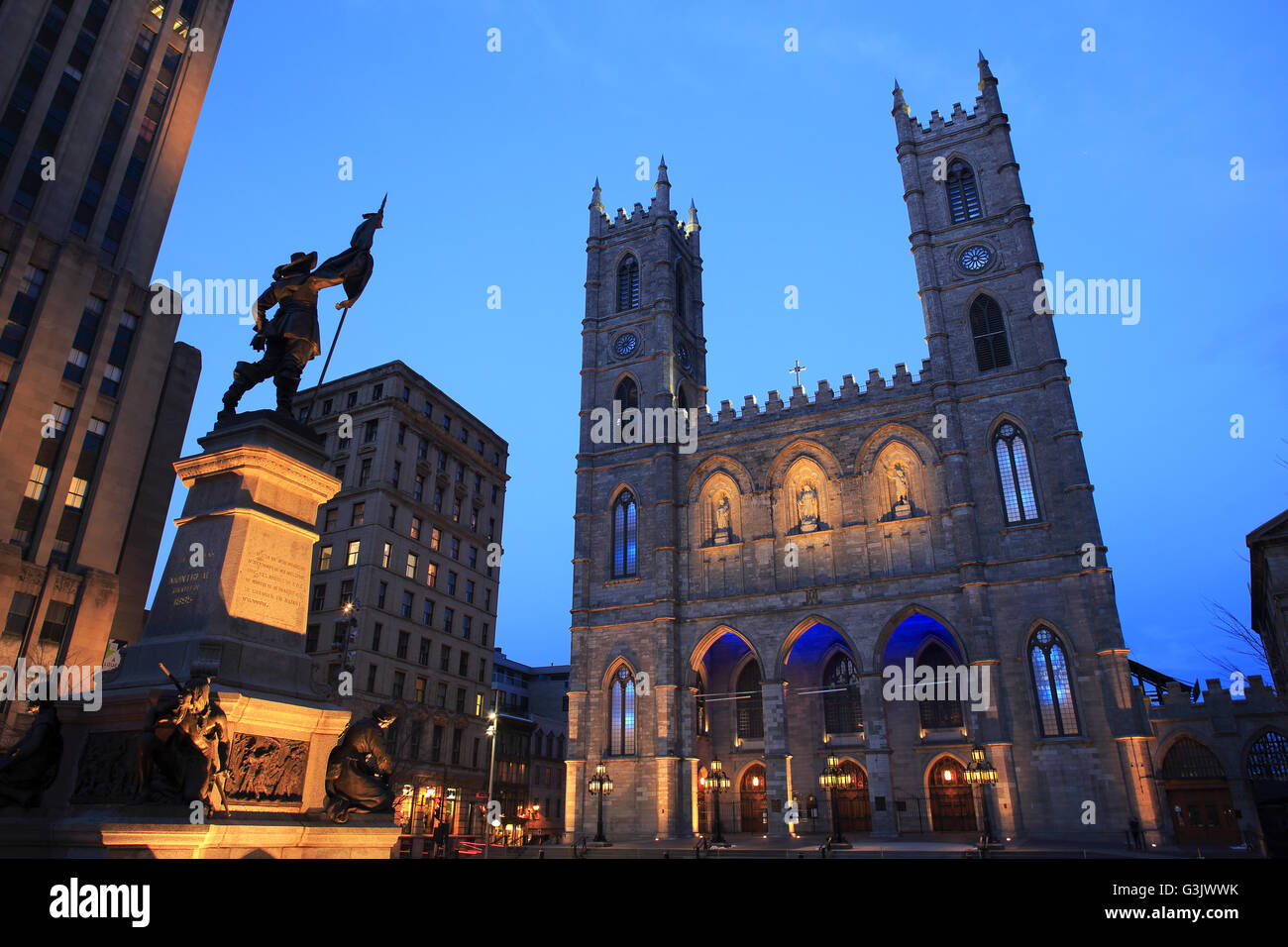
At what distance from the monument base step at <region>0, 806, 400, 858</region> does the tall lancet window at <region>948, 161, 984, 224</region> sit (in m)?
41.4

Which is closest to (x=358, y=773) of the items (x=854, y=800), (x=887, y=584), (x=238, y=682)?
(x=238, y=682)

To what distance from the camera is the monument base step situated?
252 inches

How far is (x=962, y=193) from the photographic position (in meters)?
41.0

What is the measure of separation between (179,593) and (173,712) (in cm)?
228

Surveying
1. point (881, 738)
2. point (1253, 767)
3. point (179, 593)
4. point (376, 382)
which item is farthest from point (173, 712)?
point (376, 382)

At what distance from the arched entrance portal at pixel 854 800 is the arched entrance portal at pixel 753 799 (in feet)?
12.5

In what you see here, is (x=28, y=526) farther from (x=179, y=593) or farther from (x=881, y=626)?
(x=881, y=626)

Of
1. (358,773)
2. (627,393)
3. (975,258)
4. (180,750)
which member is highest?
(975,258)

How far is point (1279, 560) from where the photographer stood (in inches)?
1038

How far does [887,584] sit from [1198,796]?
13340 millimetres

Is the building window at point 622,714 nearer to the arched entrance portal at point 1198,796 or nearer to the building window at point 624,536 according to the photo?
the building window at point 624,536

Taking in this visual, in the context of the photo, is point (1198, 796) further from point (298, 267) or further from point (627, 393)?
point (298, 267)

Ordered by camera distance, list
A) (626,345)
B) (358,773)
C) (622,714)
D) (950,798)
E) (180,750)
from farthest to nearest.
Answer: (626,345), (622,714), (950,798), (358,773), (180,750)
